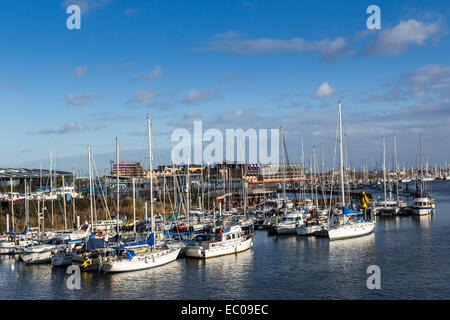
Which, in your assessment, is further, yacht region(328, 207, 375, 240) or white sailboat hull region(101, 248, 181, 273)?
yacht region(328, 207, 375, 240)

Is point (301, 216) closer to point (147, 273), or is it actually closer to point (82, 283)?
point (147, 273)

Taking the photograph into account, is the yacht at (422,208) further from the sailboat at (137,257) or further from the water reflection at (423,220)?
the sailboat at (137,257)

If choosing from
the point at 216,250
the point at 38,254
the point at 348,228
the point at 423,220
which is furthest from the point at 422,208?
the point at 38,254

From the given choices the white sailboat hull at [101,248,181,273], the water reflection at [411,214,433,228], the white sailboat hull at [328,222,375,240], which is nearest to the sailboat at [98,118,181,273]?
the white sailboat hull at [101,248,181,273]

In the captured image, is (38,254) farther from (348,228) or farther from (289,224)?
(348,228)

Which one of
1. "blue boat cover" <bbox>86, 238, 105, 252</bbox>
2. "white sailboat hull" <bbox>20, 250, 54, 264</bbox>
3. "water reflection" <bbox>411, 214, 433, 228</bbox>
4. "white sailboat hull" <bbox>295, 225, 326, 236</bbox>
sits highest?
"blue boat cover" <bbox>86, 238, 105, 252</bbox>

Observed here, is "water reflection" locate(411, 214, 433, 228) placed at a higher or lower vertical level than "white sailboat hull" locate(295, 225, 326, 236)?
lower

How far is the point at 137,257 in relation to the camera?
3262 centimetres

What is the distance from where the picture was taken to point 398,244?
4188 cm

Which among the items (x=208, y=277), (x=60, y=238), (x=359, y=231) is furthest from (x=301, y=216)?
(x=60, y=238)

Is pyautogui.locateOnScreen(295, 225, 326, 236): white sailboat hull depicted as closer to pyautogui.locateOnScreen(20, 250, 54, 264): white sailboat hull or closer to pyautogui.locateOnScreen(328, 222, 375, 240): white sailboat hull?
pyautogui.locateOnScreen(328, 222, 375, 240): white sailboat hull

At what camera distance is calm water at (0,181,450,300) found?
26.5 meters

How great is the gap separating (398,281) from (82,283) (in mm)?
21012

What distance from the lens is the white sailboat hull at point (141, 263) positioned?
1251 inches
